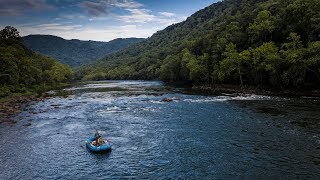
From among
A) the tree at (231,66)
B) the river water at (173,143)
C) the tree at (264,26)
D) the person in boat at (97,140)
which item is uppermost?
the tree at (264,26)

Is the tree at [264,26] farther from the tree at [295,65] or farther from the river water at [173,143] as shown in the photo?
the river water at [173,143]

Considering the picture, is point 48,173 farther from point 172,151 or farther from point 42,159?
point 172,151

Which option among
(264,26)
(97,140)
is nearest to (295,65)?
(264,26)

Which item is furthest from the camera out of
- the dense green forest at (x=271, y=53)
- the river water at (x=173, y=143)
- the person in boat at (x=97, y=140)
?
the dense green forest at (x=271, y=53)

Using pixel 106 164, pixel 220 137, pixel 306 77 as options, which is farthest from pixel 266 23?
pixel 106 164

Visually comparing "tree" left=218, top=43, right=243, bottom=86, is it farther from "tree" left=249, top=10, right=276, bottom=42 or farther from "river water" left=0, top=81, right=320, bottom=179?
"river water" left=0, top=81, right=320, bottom=179

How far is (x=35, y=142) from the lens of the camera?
140ft

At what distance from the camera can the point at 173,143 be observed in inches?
1559

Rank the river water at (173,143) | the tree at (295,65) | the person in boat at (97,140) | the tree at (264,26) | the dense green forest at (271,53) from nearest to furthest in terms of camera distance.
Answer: the river water at (173,143), the person in boat at (97,140), the tree at (295,65), the dense green forest at (271,53), the tree at (264,26)

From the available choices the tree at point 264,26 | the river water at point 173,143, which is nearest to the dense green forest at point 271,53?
the tree at point 264,26

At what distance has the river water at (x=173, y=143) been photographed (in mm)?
30031

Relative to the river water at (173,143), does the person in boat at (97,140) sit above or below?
above

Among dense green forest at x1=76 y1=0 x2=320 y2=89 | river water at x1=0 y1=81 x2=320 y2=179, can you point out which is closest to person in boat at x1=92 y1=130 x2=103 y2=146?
river water at x1=0 y1=81 x2=320 y2=179

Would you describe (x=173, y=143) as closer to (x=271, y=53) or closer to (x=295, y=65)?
(x=295, y=65)
